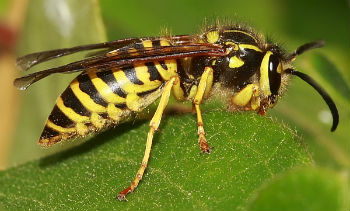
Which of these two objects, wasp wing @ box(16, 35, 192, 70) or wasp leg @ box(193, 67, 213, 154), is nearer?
wasp leg @ box(193, 67, 213, 154)

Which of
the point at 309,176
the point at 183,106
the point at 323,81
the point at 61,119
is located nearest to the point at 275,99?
the point at 323,81

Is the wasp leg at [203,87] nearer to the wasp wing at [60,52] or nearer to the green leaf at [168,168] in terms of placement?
→ the green leaf at [168,168]

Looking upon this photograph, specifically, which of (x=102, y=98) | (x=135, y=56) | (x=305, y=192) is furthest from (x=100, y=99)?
(x=305, y=192)

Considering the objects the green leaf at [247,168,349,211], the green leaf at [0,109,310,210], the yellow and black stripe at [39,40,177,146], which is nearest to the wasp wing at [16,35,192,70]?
the yellow and black stripe at [39,40,177,146]

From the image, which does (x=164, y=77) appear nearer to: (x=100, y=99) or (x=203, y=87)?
(x=203, y=87)


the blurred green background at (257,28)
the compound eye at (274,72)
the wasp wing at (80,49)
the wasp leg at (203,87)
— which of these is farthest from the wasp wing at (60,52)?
the compound eye at (274,72)

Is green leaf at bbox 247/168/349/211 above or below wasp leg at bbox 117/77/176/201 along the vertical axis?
above

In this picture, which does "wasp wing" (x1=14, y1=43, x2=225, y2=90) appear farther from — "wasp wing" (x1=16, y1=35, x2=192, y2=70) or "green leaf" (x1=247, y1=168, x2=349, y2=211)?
"green leaf" (x1=247, y1=168, x2=349, y2=211)
